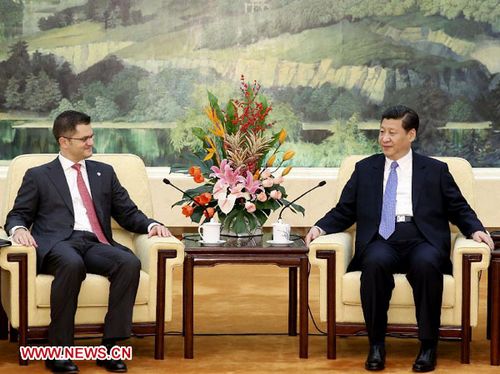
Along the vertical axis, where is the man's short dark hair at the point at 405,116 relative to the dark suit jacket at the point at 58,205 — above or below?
above

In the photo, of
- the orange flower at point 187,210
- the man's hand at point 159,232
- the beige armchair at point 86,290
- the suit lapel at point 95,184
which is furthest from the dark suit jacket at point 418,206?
the suit lapel at point 95,184

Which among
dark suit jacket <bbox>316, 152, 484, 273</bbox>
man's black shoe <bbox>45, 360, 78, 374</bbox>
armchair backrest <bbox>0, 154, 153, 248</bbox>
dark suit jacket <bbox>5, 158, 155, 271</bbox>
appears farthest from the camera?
armchair backrest <bbox>0, 154, 153, 248</bbox>

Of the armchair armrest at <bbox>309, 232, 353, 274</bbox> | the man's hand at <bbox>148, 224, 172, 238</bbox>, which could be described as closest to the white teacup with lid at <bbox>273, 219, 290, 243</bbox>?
the armchair armrest at <bbox>309, 232, 353, 274</bbox>

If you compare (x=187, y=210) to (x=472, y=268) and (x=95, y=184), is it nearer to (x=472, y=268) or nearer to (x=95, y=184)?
(x=95, y=184)

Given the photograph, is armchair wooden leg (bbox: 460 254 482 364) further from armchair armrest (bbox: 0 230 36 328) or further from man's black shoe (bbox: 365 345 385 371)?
armchair armrest (bbox: 0 230 36 328)

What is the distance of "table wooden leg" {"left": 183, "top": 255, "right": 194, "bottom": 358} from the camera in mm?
5441

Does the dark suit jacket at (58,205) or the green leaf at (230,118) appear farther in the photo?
the green leaf at (230,118)

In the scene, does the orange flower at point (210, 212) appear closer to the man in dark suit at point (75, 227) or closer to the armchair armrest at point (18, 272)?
the man in dark suit at point (75, 227)

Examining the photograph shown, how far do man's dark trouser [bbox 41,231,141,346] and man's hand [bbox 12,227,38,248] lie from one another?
11cm

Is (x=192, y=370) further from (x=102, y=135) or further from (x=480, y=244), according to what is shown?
(x=102, y=135)

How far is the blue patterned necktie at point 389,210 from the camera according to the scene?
5641 millimetres

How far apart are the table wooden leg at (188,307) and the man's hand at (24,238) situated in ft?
2.44

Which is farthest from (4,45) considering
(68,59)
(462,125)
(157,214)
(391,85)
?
(462,125)

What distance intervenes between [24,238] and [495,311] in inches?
89.0
